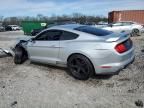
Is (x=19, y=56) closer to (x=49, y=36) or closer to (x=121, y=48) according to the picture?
(x=49, y=36)

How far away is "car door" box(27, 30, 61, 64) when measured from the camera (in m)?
7.05

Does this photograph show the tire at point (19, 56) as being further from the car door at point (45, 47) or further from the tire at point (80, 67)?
the tire at point (80, 67)

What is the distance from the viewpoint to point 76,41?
6.52m

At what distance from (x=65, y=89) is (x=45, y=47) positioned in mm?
1943

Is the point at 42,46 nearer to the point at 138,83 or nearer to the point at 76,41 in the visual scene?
the point at 76,41

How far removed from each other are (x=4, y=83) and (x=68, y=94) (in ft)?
6.68

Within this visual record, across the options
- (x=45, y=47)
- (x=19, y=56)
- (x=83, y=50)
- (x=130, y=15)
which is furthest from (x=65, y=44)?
(x=130, y=15)

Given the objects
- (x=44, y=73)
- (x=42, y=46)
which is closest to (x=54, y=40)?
(x=42, y=46)

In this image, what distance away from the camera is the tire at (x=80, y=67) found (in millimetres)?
6211

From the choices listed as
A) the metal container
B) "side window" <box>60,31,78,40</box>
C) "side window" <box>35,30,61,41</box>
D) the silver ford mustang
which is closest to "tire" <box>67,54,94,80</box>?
the silver ford mustang

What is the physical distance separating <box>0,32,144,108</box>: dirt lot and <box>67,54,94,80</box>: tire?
17 cm

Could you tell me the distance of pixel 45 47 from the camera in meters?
7.29

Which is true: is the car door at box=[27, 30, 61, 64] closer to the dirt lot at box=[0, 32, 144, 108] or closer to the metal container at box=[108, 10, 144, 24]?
the dirt lot at box=[0, 32, 144, 108]

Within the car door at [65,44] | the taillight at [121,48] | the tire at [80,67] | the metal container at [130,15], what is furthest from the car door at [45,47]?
Result: the metal container at [130,15]
